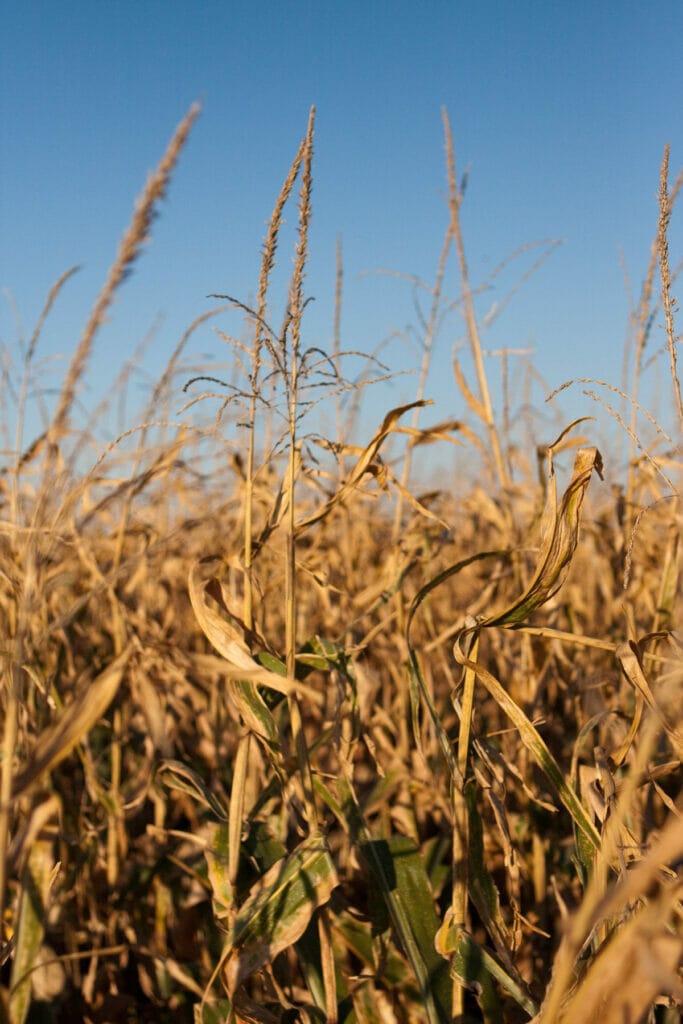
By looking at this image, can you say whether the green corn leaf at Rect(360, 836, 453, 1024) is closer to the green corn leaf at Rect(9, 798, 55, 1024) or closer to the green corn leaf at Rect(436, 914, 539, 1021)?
the green corn leaf at Rect(436, 914, 539, 1021)

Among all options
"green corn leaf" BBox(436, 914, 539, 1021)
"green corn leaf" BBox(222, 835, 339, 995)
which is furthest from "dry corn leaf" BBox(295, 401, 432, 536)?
"green corn leaf" BBox(436, 914, 539, 1021)

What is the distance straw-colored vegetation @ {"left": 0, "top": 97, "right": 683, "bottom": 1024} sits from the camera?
2.41 ft

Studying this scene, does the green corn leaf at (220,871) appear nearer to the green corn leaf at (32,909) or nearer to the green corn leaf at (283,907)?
the green corn leaf at (283,907)

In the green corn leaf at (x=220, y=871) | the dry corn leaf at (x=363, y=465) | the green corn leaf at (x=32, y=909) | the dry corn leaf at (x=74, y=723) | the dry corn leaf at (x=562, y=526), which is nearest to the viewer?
the dry corn leaf at (x=74, y=723)

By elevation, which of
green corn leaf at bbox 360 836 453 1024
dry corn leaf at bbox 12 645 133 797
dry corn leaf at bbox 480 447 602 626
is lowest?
green corn leaf at bbox 360 836 453 1024

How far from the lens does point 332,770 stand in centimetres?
246

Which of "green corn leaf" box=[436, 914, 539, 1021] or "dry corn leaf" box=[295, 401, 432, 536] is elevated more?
"dry corn leaf" box=[295, 401, 432, 536]

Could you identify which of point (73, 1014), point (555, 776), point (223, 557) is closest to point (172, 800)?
point (73, 1014)

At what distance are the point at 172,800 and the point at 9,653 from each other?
1404 millimetres

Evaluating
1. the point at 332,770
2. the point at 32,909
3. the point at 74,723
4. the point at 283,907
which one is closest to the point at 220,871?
the point at 283,907

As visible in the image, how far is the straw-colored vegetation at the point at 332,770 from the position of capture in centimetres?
73

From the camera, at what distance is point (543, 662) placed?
1717 mm

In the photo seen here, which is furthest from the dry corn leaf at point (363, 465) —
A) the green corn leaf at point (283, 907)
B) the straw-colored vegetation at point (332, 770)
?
the green corn leaf at point (283, 907)

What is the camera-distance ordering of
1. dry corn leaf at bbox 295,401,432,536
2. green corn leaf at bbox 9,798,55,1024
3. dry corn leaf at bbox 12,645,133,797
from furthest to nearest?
1. dry corn leaf at bbox 295,401,432,536
2. green corn leaf at bbox 9,798,55,1024
3. dry corn leaf at bbox 12,645,133,797
